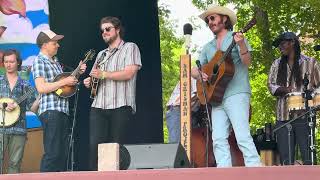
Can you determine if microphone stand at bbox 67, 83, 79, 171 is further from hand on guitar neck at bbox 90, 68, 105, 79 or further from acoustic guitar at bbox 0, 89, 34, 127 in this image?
acoustic guitar at bbox 0, 89, 34, 127

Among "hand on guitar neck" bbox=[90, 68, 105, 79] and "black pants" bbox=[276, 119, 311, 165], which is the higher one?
"hand on guitar neck" bbox=[90, 68, 105, 79]

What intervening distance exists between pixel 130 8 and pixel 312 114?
3.37m

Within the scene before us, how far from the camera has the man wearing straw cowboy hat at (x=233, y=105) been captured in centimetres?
686

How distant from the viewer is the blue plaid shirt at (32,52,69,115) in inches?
310

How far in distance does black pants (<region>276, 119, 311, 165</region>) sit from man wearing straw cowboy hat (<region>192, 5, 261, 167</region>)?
5.10ft

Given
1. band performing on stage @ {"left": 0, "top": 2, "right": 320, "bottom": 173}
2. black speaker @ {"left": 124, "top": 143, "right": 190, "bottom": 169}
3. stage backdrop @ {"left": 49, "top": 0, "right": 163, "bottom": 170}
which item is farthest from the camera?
stage backdrop @ {"left": 49, "top": 0, "right": 163, "bottom": 170}

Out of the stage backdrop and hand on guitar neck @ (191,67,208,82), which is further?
the stage backdrop

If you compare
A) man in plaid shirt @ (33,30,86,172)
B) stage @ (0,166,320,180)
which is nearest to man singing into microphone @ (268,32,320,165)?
man in plaid shirt @ (33,30,86,172)

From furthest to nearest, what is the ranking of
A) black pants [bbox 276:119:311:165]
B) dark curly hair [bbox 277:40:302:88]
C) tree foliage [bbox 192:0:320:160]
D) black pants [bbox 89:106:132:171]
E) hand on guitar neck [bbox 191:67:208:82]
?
tree foliage [bbox 192:0:320:160] < dark curly hair [bbox 277:40:302:88] < black pants [bbox 276:119:311:165] < black pants [bbox 89:106:132:171] < hand on guitar neck [bbox 191:67:208:82]

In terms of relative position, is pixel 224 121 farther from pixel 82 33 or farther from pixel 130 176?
pixel 82 33

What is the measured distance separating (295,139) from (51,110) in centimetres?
287

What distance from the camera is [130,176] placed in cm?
520

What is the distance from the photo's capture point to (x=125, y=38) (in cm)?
1002

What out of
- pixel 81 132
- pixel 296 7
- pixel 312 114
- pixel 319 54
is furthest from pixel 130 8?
pixel 319 54
